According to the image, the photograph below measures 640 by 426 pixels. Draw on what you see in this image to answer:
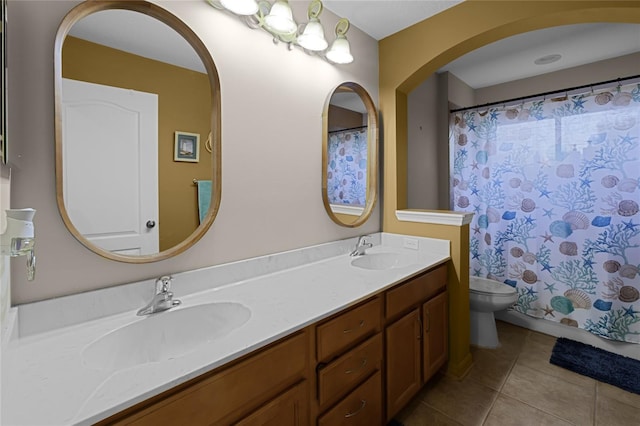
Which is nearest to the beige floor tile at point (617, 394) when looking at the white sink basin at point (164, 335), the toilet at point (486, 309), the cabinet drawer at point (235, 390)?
the toilet at point (486, 309)

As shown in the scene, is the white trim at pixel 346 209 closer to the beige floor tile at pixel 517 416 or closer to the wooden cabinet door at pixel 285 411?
the wooden cabinet door at pixel 285 411

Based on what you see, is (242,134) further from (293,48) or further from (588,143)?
(588,143)

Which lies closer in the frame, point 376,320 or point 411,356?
point 376,320

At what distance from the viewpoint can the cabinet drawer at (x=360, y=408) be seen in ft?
3.78

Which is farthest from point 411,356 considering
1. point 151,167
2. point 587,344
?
point 587,344

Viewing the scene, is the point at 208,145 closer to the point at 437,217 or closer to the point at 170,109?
the point at 170,109

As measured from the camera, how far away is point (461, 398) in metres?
1.78

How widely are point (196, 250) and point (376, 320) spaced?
0.87 meters

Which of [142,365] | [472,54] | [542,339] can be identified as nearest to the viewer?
[142,365]

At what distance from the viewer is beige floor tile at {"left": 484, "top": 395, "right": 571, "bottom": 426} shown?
159cm

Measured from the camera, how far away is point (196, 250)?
1290 millimetres

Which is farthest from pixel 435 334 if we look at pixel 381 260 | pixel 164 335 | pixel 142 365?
pixel 142 365

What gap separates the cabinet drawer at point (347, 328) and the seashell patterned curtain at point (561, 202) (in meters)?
1.89

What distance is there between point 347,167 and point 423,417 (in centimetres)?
155
